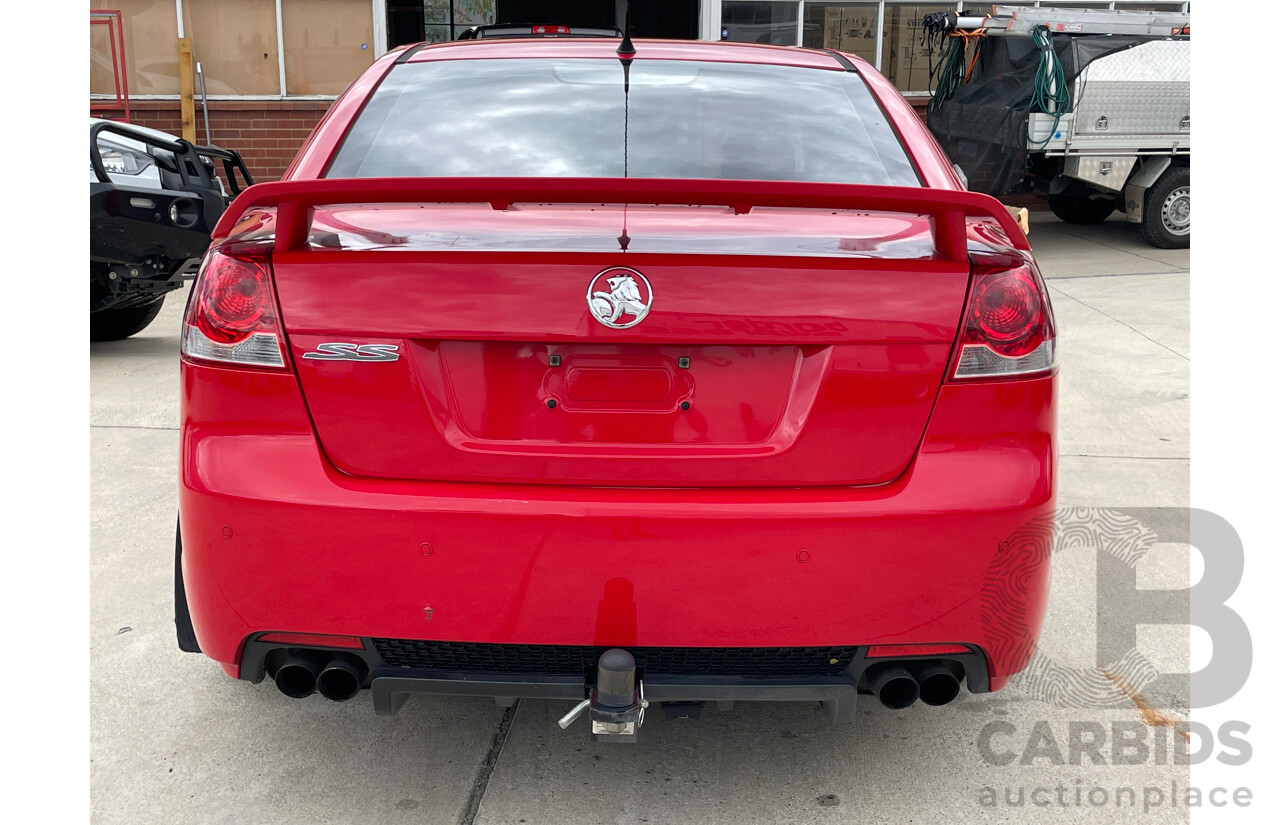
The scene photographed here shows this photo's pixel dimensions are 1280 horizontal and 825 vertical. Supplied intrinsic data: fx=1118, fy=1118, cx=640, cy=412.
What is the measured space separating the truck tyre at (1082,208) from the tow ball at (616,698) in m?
13.1

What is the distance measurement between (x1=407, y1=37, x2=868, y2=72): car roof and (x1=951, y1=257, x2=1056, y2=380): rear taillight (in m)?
1.16

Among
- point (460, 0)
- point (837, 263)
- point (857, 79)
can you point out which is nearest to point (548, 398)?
point (837, 263)

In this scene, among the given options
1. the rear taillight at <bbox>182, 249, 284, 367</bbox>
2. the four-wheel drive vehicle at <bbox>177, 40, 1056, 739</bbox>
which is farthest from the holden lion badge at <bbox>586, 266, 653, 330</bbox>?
the rear taillight at <bbox>182, 249, 284, 367</bbox>

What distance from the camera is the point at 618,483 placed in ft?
6.78

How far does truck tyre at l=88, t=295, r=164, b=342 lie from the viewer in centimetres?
745

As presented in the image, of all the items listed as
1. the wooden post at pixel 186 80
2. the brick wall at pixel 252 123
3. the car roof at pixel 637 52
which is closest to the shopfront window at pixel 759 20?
the brick wall at pixel 252 123

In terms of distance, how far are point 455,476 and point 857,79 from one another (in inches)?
66.6

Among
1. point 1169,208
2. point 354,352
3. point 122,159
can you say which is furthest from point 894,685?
point 1169,208

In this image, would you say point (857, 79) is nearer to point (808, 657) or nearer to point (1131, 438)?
point (808, 657)

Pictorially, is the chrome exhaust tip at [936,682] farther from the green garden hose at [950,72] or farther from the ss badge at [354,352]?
the green garden hose at [950,72]

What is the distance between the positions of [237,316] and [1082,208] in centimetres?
1365

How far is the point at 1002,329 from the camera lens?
214 cm

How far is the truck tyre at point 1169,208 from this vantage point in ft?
39.1

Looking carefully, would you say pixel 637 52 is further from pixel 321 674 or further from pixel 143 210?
pixel 143 210
